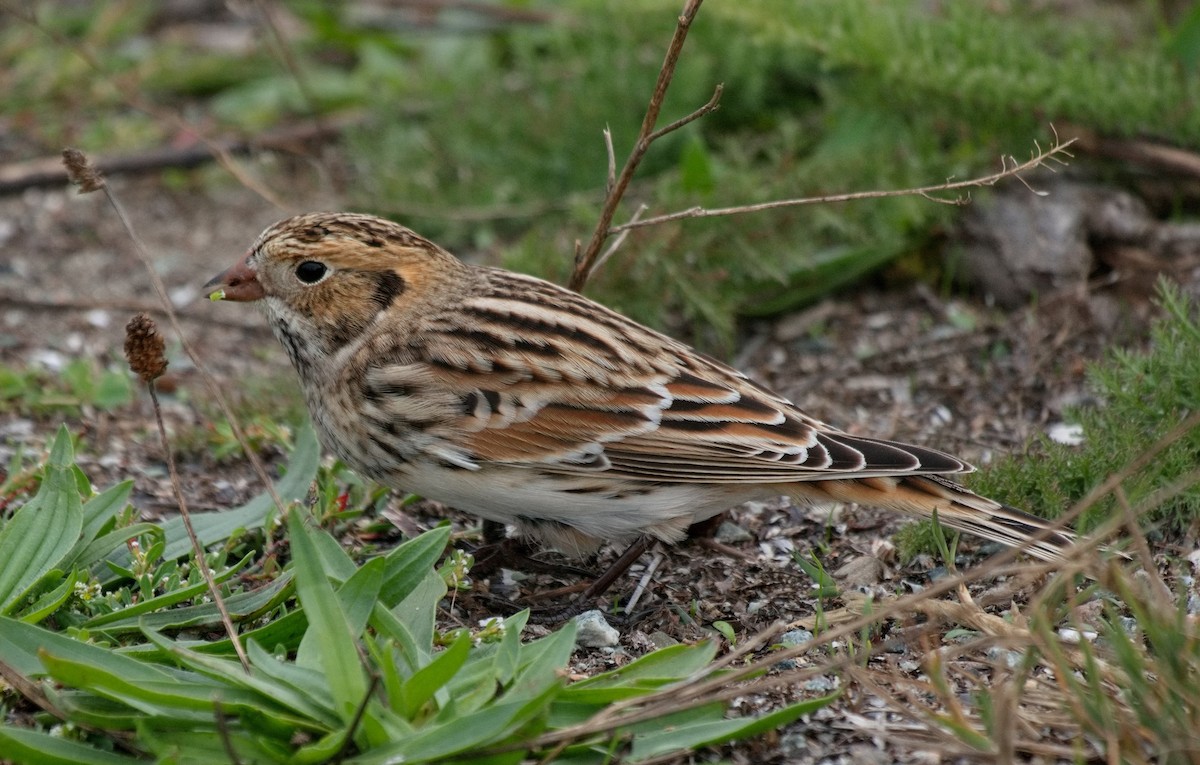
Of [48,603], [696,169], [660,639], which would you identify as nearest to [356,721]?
[48,603]

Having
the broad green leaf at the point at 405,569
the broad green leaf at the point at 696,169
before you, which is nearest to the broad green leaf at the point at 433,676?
the broad green leaf at the point at 405,569

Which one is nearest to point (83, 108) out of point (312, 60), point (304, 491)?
point (312, 60)

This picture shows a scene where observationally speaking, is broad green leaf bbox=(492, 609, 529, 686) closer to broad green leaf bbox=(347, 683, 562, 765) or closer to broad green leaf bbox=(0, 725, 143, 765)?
broad green leaf bbox=(347, 683, 562, 765)

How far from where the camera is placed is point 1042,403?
5.75 m

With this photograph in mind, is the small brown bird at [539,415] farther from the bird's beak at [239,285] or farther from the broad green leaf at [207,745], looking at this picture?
the broad green leaf at [207,745]

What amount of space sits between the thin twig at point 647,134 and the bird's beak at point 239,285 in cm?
116

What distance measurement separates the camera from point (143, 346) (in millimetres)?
3787

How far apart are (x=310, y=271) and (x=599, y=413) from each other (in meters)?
1.11

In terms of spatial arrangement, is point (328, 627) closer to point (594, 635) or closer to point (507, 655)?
point (507, 655)

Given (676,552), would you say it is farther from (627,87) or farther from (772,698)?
(627,87)

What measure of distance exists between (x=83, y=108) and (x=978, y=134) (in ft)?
17.8

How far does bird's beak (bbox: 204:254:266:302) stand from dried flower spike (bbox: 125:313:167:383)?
95 cm

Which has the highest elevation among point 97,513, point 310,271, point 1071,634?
point 310,271

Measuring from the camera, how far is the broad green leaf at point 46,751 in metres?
3.32
